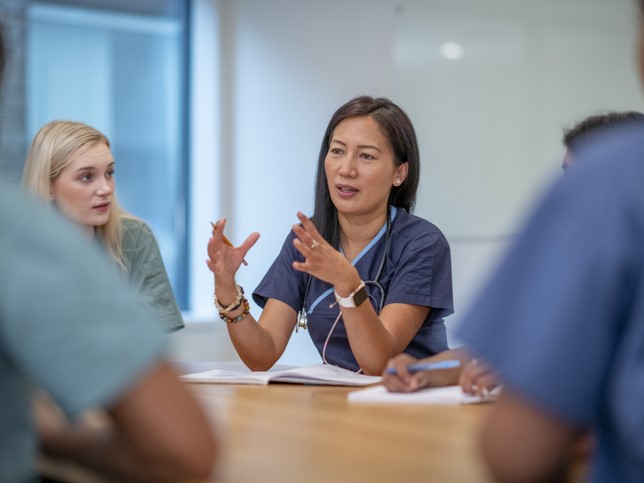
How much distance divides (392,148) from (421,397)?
127 cm

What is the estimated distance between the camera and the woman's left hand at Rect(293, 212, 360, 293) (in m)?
2.51

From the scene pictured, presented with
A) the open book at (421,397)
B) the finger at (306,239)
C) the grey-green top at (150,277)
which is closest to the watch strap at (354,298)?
the finger at (306,239)

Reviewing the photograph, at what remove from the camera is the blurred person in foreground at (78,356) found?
85cm

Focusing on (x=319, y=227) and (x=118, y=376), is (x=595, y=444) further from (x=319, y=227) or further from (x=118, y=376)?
(x=319, y=227)

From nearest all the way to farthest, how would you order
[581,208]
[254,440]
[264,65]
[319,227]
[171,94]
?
1. [581,208]
2. [254,440]
3. [319,227]
4. [264,65]
5. [171,94]

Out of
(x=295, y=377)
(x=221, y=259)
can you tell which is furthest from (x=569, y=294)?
(x=221, y=259)

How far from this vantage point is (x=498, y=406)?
2.92ft

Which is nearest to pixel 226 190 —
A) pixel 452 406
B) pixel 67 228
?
pixel 452 406

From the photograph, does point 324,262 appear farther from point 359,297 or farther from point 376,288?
point 376,288

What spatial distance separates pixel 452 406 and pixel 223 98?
148 inches

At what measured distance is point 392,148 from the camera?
3.01m

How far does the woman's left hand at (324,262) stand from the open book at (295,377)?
25cm

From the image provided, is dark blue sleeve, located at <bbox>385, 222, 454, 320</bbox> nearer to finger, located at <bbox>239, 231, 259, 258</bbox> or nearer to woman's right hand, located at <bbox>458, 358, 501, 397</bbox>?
finger, located at <bbox>239, 231, 259, 258</bbox>

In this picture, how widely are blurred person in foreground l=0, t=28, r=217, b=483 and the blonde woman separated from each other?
217 cm
